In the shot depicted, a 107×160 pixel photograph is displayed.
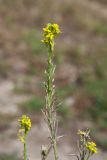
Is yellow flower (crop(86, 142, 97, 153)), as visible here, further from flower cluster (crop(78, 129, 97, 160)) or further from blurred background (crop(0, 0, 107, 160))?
blurred background (crop(0, 0, 107, 160))

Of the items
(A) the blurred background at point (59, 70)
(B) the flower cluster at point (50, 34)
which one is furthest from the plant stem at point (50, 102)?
(A) the blurred background at point (59, 70)

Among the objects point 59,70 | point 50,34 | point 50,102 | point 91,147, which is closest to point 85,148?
point 91,147

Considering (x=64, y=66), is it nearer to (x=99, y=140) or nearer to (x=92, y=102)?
(x=92, y=102)

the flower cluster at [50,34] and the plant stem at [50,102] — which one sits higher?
the flower cluster at [50,34]

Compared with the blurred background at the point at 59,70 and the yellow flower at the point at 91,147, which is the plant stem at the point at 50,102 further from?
the blurred background at the point at 59,70

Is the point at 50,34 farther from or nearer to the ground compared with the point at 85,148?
farther from the ground

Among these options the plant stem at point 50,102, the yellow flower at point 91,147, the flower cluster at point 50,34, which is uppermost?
the flower cluster at point 50,34

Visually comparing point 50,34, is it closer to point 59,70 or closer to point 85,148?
point 85,148

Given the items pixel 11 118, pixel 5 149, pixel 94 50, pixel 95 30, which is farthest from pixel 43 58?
pixel 5 149
